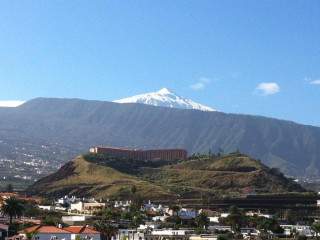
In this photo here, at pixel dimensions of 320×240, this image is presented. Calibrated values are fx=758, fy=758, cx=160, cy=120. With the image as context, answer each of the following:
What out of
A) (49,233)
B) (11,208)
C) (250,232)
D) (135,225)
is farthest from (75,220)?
(49,233)

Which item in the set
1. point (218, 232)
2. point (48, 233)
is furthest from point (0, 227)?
point (218, 232)

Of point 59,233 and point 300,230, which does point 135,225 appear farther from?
point 300,230

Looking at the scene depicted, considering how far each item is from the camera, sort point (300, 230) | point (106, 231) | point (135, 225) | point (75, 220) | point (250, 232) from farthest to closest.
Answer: point (300, 230) → point (75, 220) → point (250, 232) → point (135, 225) → point (106, 231)

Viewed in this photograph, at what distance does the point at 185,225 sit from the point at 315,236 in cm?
2729

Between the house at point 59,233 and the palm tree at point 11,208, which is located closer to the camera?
the house at point 59,233

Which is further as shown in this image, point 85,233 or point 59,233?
point 85,233

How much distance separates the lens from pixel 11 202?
407 ft

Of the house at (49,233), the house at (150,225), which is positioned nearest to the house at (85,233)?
the house at (49,233)

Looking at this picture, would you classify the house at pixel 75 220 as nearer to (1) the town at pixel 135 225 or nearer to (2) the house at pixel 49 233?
(1) the town at pixel 135 225

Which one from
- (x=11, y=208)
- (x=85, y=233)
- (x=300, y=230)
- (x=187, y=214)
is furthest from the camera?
(x=187, y=214)

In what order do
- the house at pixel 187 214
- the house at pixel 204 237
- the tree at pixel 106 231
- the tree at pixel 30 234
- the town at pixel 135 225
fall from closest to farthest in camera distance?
the tree at pixel 30 234
the town at pixel 135 225
the tree at pixel 106 231
the house at pixel 204 237
the house at pixel 187 214

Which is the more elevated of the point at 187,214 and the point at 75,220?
the point at 187,214

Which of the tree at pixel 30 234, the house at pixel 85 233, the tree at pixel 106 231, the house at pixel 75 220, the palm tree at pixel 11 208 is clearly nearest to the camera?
the tree at pixel 30 234

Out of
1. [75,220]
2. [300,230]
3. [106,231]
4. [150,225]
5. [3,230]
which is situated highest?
[75,220]
